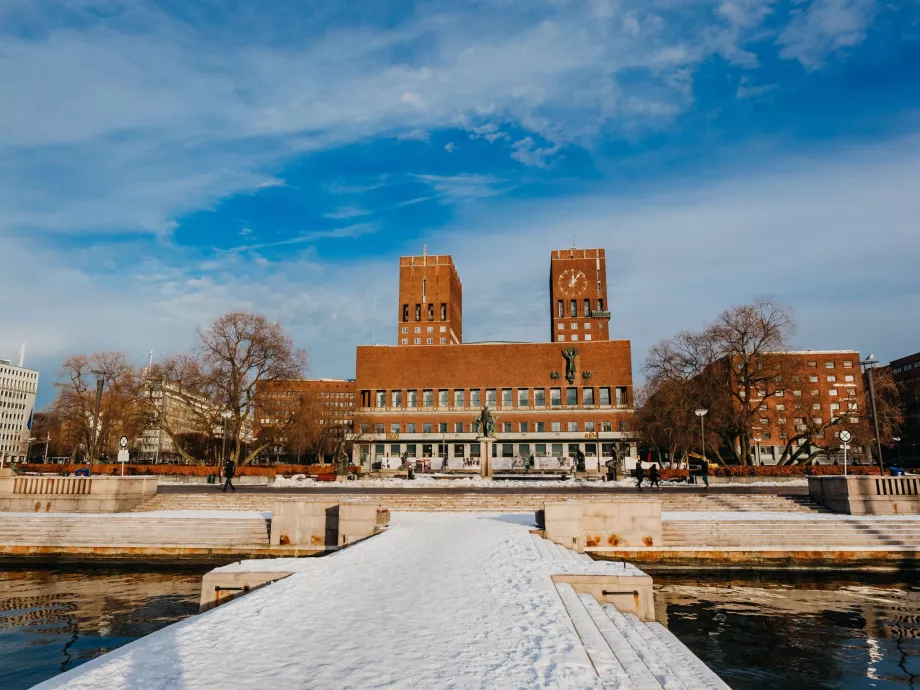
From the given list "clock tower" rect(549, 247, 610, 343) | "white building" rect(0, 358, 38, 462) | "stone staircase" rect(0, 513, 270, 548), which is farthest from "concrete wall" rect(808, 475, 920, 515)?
"white building" rect(0, 358, 38, 462)

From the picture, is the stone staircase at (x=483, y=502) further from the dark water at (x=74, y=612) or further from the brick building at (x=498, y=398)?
the brick building at (x=498, y=398)

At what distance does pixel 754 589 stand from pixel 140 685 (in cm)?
1320

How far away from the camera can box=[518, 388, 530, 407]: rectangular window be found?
73125mm

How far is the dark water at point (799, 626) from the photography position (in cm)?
809

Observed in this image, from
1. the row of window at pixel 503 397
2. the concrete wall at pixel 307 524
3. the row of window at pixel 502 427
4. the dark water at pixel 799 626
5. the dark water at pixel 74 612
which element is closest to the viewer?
the dark water at pixel 799 626

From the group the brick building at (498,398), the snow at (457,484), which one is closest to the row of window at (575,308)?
the brick building at (498,398)

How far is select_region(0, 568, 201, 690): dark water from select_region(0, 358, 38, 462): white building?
14644 cm

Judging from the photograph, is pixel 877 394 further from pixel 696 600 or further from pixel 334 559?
pixel 334 559

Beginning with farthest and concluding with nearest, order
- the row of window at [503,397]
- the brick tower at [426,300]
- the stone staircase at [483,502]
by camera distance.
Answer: the brick tower at [426,300] < the row of window at [503,397] < the stone staircase at [483,502]

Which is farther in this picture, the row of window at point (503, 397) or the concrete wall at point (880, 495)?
the row of window at point (503, 397)

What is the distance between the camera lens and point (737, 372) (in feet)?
139

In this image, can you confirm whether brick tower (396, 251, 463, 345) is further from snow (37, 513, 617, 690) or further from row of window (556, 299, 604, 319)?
snow (37, 513, 617, 690)

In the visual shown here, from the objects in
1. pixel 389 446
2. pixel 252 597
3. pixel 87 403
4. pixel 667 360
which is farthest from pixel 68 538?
pixel 389 446

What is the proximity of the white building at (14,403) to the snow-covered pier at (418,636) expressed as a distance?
6151 inches
